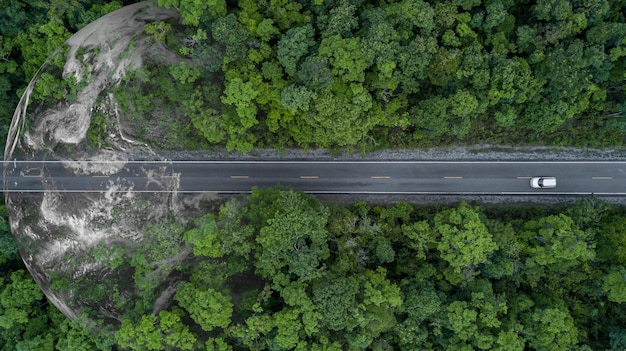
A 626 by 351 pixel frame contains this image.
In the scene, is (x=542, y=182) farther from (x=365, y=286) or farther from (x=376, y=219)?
(x=365, y=286)

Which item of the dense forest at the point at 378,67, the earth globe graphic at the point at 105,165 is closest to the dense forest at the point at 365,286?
the earth globe graphic at the point at 105,165

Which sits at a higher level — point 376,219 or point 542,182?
point 542,182

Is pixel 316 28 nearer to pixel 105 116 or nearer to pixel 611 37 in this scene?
pixel 105 116

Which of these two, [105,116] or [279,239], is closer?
[279,239]

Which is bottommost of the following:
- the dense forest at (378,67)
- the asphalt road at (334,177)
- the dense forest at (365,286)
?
the dense forest at (365,286)

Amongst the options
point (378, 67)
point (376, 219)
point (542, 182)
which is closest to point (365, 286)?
point (376, 219)

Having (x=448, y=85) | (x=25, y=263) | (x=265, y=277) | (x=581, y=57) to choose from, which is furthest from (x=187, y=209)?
(x=581, y=57)

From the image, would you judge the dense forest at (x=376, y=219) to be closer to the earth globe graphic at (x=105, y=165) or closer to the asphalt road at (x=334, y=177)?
the earth globe graphic at (x=105, y=165)
